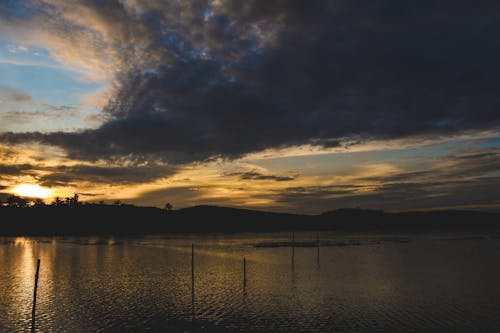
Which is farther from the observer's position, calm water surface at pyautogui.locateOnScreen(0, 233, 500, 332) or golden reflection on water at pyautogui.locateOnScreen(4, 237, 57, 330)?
golden reflection on water at pyautogui.locateOnScreen(4, 237, 57, 330)

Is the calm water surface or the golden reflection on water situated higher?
the golden reflection on water

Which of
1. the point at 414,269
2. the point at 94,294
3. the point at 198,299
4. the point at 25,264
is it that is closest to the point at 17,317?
the point at 94,294

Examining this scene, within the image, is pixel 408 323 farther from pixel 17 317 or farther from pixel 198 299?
pixel 17 317

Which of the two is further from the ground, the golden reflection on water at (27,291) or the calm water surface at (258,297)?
the golden reflection on water at (27,291)

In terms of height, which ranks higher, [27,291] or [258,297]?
[27,291]

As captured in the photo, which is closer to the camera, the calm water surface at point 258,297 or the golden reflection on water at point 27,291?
the calm water surface at point 258,297

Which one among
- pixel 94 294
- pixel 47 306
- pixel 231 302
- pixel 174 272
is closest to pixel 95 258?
pixel 174 272

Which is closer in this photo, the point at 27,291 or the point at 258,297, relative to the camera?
the point at 258,297

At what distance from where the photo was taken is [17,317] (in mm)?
34625

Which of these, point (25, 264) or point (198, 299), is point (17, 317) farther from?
point (25, 264)

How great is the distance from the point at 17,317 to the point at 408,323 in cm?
3276

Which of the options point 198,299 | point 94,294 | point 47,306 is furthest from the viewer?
point 94,294

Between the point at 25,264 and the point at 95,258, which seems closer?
the point at 25,264

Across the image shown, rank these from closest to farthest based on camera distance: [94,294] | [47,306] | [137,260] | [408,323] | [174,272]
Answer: [408,323]
[47,306]
[94,294]
[174,272]
[137,260]
